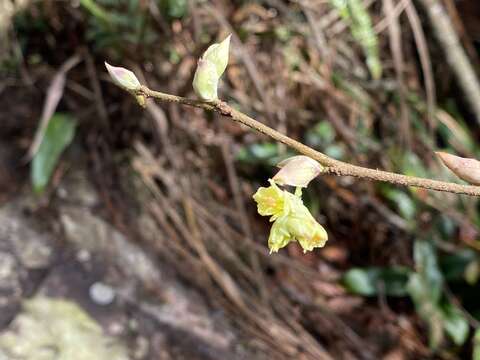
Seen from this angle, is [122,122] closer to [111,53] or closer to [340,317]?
[111,53]

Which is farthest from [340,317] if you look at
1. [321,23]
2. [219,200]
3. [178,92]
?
[321,23]

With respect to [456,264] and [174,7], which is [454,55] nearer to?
[456,264]

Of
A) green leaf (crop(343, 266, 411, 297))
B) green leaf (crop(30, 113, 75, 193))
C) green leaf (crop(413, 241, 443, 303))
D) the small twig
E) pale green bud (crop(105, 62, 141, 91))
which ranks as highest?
pale green bud (crop(105, 62, 141, 91))

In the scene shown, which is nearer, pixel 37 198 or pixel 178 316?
pixel 178 316

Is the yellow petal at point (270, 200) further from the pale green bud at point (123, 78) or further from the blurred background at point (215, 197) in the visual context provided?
the blurred background at point (215, 197)

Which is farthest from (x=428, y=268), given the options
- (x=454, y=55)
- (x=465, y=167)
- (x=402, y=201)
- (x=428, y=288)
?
(x=465, y=167)

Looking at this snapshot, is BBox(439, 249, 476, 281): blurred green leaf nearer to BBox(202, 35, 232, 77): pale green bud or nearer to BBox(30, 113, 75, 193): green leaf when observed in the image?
BBox(30, 113, 75, 193): green leaf

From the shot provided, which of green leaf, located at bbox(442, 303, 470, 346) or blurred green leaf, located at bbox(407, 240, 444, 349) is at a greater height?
blurred green leaf, located at bbox(407, 240, 444, 349)

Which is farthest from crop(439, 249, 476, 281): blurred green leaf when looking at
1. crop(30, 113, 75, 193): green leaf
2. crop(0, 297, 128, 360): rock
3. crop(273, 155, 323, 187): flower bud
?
crop(273, 155, 323, 187): flower bud
